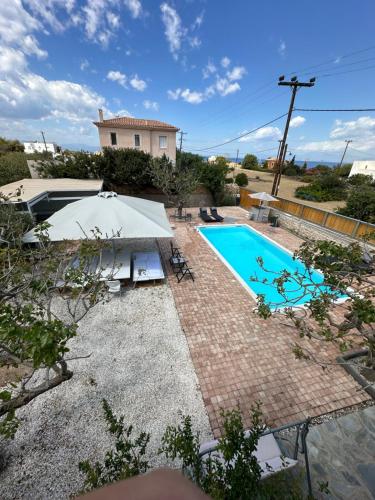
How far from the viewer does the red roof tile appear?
26.2m

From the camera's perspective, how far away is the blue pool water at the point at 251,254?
10703mm

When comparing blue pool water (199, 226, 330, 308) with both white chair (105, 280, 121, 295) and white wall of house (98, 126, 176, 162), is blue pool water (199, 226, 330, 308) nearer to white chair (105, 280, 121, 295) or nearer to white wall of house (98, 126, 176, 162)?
white chair (105, 280, 121, 295)

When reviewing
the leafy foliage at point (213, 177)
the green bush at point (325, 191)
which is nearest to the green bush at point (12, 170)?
the leafy foliage at point (213, 177)

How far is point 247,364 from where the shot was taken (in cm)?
582

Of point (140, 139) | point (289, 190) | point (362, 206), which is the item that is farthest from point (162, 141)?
point (362, 206)

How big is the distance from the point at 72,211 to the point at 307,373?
9.91 m

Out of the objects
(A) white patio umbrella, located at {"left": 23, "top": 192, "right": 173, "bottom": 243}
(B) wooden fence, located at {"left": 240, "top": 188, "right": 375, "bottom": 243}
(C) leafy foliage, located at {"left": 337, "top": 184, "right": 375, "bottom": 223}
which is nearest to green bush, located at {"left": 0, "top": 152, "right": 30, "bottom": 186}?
(A) white patio umbrella, located at {"left": 23, "top": 192, "right": 173, "bottom": 243}

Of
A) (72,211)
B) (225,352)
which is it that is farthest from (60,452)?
(72,211)

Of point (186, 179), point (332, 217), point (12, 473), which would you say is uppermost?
point (186, 179)

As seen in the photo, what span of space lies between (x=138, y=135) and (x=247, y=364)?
95.1 ft

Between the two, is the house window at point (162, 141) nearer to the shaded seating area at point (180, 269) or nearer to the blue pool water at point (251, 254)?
the blue pool water at point (251, 254)

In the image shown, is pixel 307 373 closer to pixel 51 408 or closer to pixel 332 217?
pixel 51 408

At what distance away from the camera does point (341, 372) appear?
18.7 feet

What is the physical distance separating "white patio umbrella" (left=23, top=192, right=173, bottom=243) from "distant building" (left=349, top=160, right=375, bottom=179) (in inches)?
1754
